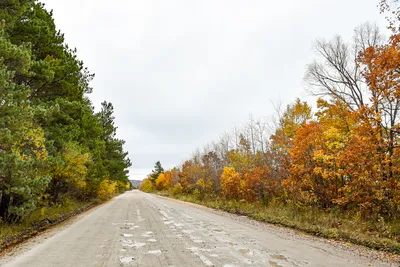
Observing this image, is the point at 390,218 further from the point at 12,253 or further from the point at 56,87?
the point at 56,87

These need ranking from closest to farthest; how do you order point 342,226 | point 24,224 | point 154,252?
point 154,252 < point 342,226 < point 24,224

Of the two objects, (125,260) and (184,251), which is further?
(184,251)

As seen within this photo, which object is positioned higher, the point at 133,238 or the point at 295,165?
the point at 295,165

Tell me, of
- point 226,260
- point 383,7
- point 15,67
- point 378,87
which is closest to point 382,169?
point 378,87

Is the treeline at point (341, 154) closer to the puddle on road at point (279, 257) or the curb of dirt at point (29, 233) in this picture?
the puddle on road at point (279, 257)

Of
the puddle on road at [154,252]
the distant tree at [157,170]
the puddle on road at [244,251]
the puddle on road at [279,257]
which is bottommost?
the puddle on road at [279,257]

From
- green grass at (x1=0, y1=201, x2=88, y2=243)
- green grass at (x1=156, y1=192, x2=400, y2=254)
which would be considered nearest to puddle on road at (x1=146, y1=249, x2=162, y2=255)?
green grass at (x1=0, y1=201, x2=88, y2=243)

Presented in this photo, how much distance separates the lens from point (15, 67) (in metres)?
10.4

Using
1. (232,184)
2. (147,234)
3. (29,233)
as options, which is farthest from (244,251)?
(232,184)

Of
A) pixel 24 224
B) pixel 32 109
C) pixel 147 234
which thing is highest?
pixel 32 109

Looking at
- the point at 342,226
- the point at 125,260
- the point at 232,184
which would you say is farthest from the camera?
the point at 232,184

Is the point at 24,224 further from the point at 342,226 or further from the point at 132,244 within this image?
the point at 342,226

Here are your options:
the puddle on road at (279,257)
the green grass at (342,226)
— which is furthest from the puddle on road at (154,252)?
the green grass at (342,226)

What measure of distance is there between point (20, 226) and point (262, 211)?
12.5 meters
